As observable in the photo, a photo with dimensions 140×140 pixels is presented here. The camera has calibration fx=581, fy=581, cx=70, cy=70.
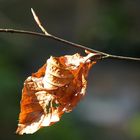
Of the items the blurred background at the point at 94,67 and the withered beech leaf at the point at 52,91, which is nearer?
the withered beech leaf at the point at 52,91

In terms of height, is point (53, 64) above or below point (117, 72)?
above

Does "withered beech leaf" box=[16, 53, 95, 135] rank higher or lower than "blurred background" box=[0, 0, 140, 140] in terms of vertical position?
higher

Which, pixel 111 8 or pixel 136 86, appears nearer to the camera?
pixel 136 86

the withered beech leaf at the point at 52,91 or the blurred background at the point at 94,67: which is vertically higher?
the withered beech leaf at the point at 52,91

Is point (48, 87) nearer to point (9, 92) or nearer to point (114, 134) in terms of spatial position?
point (9, 92)

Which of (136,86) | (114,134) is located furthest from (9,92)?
(136,86)
